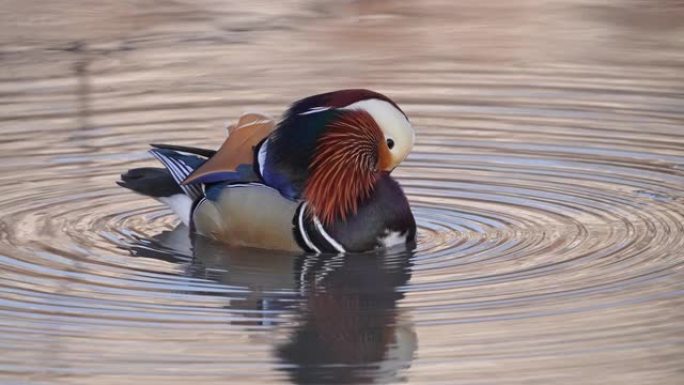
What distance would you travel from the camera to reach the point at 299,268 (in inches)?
344

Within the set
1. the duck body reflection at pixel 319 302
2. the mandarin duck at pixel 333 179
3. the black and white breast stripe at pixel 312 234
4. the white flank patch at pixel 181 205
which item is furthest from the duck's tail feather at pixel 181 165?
the black and white breast stripe at pixel 312 234

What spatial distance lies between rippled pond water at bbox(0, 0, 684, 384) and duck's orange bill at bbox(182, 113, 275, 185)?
39 centimetres

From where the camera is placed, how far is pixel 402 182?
1040cm

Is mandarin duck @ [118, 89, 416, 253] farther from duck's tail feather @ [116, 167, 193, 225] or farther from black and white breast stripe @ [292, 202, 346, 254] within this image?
duck's tail feather @ [116, 167, 193, 225]

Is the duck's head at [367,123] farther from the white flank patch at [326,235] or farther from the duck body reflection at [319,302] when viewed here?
the duck body reflection at [319,302]

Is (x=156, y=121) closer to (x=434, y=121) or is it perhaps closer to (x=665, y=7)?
(x=434, y=121)

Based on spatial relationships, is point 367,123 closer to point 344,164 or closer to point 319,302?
point 344,164

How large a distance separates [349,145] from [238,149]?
61cm

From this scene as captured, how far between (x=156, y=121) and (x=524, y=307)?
4728 millimetres

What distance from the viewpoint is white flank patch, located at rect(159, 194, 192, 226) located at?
950 centimetres

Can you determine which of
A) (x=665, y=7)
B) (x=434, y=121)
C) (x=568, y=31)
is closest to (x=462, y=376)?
(x=434, y=121)

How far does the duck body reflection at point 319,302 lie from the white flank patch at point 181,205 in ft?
0.27

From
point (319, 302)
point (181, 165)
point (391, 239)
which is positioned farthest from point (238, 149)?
point (319, 302)

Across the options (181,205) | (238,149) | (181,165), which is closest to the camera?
(238,149)
